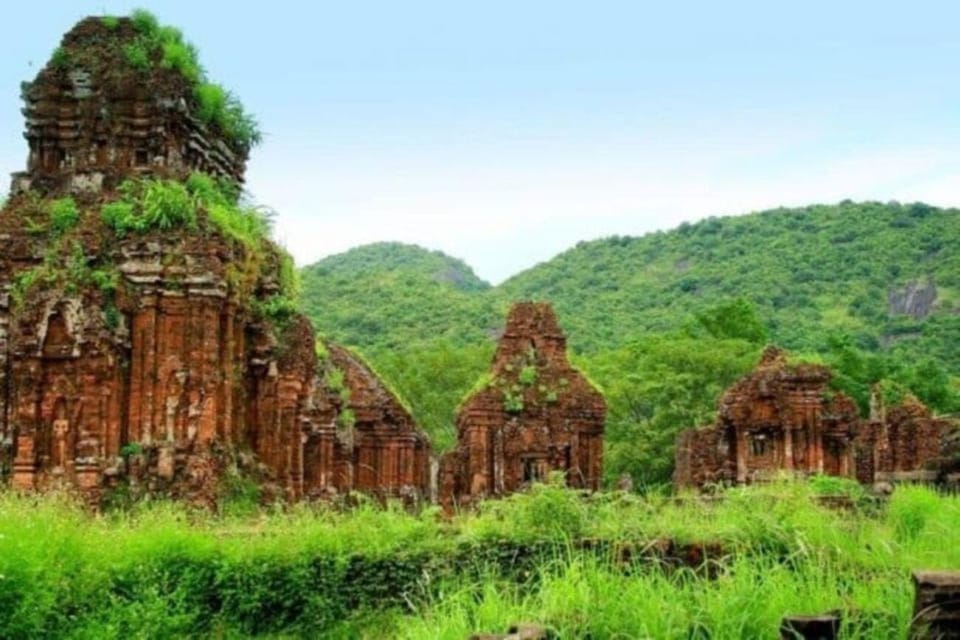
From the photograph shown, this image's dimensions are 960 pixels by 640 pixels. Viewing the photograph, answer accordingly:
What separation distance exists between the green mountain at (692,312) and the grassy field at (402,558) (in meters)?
27.5

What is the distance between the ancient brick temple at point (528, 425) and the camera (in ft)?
76.1

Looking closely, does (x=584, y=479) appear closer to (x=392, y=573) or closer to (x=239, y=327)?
(x=239, y=327)

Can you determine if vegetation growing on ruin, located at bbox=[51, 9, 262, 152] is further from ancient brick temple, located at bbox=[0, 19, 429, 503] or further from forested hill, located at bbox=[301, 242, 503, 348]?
forested hill, located at bbox=[301, 242, 503, 348]

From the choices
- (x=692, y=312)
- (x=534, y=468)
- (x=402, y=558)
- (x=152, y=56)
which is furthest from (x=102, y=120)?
(x=692, y=312)

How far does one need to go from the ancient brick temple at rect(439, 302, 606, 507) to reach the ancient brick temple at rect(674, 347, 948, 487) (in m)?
2.85

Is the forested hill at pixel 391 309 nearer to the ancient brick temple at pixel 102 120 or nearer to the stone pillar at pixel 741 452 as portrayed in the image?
the stone pillar at pixel 741 452

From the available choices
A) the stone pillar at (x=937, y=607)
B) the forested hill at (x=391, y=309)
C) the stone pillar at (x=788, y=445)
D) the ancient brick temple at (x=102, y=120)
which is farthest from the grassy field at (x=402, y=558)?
the forested hill at (x=391, y=309)

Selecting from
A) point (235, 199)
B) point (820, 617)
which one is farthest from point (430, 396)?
point (820, 617)

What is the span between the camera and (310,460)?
20875 mm

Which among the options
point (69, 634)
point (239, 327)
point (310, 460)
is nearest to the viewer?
point (69, 634)

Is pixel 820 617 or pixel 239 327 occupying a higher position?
pixel 239 327

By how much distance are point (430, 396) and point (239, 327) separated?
27617 mm

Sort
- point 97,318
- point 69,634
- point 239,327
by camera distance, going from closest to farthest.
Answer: point 69,634 → point 97,318 → point 239,327

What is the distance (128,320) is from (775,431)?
46.2ft
